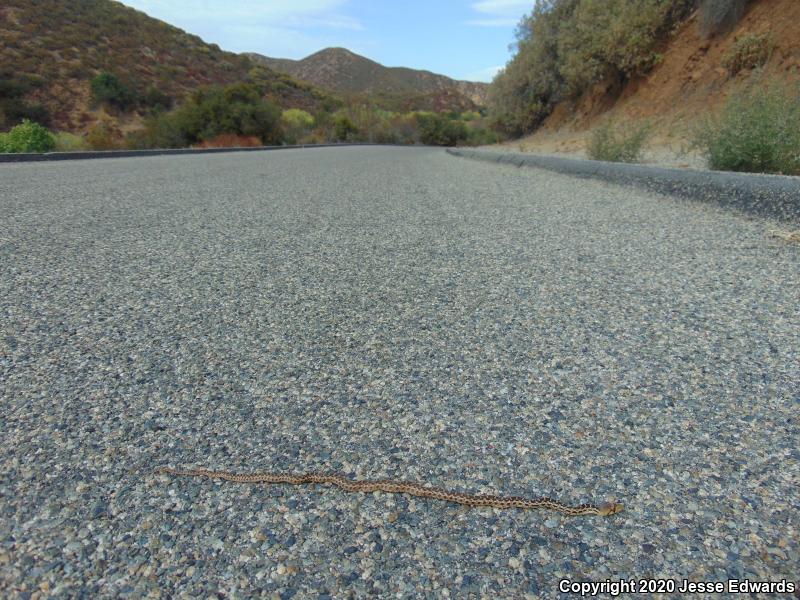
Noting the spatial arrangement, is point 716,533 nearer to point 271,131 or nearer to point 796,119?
point 796,119

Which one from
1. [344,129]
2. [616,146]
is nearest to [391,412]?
[616,146]

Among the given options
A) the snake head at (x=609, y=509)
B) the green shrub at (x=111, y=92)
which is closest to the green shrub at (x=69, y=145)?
the green shrub at (x=111, y=92)

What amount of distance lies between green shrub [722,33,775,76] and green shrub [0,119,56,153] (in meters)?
19.2

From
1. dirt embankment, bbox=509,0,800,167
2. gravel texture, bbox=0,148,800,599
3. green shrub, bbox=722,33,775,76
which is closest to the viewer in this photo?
gravel texture, bbox=0,148,800,599

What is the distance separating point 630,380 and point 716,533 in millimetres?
722

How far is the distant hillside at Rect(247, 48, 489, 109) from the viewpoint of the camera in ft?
290

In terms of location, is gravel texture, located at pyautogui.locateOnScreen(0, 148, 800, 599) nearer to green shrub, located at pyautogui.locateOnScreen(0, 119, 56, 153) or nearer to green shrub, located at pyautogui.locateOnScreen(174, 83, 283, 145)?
green shrub, located at pyautogui.locateOnScreen(0, 119, 56, 153)

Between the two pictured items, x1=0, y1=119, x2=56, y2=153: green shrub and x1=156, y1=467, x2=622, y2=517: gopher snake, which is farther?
x1=0, y1=119, x2=56, y2=153: green shrub

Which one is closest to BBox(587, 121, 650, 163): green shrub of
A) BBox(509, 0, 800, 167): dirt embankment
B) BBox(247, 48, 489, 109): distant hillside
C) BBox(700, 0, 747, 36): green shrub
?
BBox(509, 0, 800, 167): dirt embankment

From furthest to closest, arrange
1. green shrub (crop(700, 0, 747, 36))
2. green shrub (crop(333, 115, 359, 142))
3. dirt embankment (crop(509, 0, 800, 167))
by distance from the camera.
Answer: green shrub (crop(333, 115, 359, 142))
green shrub (crop(700, 0, 747, 36))
dirt embankment (crop(509, 0, 800, 167))

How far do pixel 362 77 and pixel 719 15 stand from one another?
8506 cm

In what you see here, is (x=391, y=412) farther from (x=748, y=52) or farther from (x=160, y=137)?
(x=160, y=137)

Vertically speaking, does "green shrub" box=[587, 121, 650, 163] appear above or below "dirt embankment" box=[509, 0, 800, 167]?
below

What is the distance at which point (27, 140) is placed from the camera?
55.1 ft
